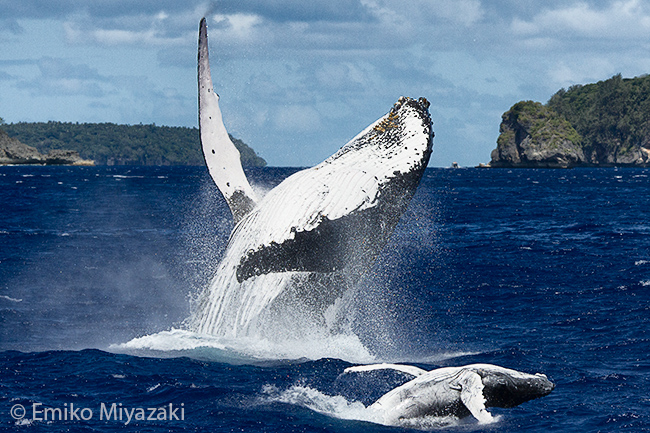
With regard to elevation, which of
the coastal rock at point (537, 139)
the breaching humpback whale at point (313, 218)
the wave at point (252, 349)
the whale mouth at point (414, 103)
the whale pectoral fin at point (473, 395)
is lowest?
the whale pectoral fin at point (473, 395)

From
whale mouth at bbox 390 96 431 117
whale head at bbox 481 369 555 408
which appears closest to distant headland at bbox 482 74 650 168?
whale mouth at bbox 390 96 431 117

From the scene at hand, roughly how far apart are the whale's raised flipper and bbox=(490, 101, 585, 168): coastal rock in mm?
172048

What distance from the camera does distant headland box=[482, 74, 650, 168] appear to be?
568ft

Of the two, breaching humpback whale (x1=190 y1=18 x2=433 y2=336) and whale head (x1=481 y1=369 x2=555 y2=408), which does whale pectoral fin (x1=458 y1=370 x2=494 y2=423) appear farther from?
breaching humpback whale (x1=190 y1=18 x2=433 y2=336)

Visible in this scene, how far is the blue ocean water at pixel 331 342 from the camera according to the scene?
306 inches

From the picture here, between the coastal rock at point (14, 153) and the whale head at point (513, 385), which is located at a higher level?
the coastal rock at point (14, 153)

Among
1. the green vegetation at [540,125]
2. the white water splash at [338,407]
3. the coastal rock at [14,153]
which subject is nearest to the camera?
the white water splash at [338,407]

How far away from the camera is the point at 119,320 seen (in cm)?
1363

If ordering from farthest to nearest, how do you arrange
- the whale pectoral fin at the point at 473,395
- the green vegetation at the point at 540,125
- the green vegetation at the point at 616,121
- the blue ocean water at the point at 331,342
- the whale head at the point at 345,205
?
the green vegetation at the point at 616,121 < the green vegetation at the point at 540,125 < the blue ocean water at the point at 331,342 < the whale head at the point at 345,205 < the whale pectoral fin at the point at 473,395

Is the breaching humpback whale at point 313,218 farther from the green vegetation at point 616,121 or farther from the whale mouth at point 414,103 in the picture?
the green vegetation at point 616,121

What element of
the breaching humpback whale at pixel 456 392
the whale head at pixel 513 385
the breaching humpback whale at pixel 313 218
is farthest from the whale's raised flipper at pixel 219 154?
the whale head at pixel 513 385

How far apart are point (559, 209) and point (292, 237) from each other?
37.9m

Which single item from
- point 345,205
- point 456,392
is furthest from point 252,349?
point 456,392

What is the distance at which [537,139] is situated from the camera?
172750mm
